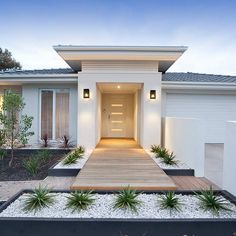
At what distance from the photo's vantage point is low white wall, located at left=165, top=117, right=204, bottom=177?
7168 millimetres

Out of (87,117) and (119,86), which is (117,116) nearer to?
(119,86)

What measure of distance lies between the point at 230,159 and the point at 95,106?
6692mm

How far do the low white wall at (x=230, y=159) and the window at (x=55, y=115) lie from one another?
8.57 metres

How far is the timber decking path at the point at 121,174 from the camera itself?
18.3 ft

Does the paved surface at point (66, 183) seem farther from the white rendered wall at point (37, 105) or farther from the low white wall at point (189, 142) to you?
the white rendered wall at point (37, 105)

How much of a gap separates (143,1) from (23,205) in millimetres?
11356

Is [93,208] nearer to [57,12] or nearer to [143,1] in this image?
[143,1]

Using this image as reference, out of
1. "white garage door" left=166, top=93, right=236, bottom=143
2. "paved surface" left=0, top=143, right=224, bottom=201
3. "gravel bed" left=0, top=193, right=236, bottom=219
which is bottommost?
"paved surface" left=0, top=143, right=224, bottom=201

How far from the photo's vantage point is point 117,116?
50.5ft

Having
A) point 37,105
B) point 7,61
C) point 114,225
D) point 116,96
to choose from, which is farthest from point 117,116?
point 7,61

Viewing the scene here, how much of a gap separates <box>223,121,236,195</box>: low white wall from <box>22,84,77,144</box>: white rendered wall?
8.31 m

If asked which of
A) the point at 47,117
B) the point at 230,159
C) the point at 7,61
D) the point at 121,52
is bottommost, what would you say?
the point at 230,159

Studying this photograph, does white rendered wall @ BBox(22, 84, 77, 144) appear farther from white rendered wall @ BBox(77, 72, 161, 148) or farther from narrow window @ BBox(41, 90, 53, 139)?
white rendered wall @ BBox(77, 72, 161, 148)

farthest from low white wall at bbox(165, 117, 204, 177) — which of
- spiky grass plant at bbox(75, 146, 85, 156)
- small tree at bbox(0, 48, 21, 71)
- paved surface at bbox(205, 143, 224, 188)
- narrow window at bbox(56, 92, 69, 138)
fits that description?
small tree at bbox(0, 48, 21, 71)
